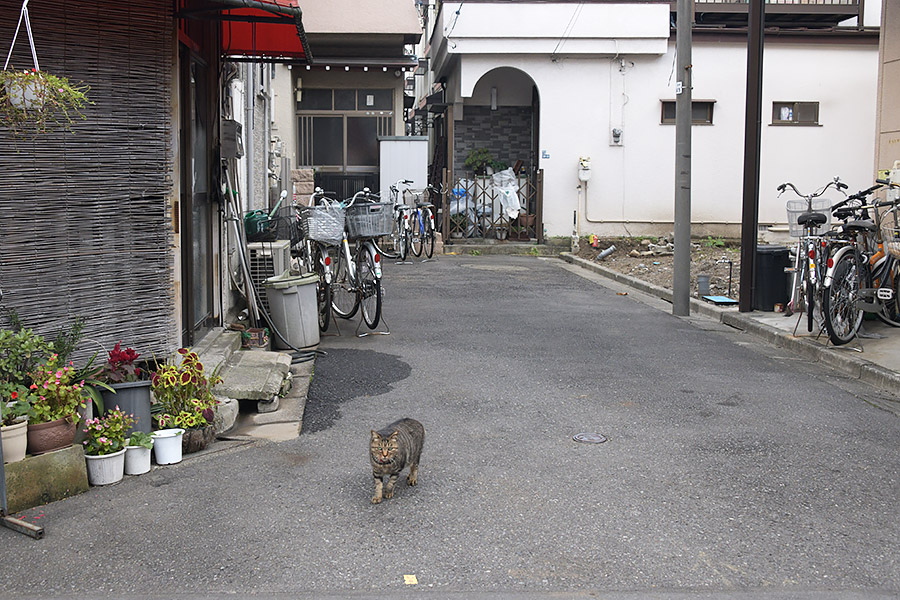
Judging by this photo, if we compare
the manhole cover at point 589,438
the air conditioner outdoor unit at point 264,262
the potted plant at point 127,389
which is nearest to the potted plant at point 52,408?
the potted plant at point 127,389

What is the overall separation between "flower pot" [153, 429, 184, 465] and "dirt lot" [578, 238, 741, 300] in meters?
8.91

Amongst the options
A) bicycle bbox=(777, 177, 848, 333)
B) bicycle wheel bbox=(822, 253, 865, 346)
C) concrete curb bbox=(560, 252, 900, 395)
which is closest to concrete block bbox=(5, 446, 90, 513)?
concrete curb bbox=(560, 252, 900, 395)

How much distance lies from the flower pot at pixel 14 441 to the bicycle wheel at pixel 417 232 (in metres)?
14.5

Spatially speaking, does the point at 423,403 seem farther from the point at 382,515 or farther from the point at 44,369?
the point at 44,369

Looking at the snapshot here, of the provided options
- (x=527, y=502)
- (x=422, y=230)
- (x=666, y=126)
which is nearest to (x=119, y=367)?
(x=527, y=502)

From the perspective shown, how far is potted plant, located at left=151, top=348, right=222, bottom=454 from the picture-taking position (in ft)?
17.2

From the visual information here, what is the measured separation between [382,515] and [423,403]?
7.46ft

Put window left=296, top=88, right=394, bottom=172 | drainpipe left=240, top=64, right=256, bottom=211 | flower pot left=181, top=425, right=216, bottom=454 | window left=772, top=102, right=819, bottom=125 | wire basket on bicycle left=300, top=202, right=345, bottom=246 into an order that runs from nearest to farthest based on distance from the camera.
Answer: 1. flower pot left=181, top=425, right=216, bottom=454
2. wire basket on bicycle left=300, top=202, right=345, bottom=246
3. drainpipe left=240, top=64, right=256, bottom=211
4. window left=296, top=88, right=394, bottom=172
5. window left=772, top=102, right=819, bottom=125

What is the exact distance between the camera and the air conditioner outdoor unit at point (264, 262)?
8.88m

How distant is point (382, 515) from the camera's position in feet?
14.0

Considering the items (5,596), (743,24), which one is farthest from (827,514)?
(743,24)

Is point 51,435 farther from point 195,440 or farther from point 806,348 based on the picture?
→ point 806,348

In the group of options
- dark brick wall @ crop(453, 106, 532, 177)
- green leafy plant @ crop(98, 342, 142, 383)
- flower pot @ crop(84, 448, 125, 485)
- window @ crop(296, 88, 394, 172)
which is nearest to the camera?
flower pot @ crop(84, 448, 125, 485)

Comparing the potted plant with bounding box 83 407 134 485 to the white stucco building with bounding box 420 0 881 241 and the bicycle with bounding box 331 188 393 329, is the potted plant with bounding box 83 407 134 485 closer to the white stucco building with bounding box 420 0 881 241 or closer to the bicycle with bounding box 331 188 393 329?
the bicycle with bounding box 331 188 393 329
